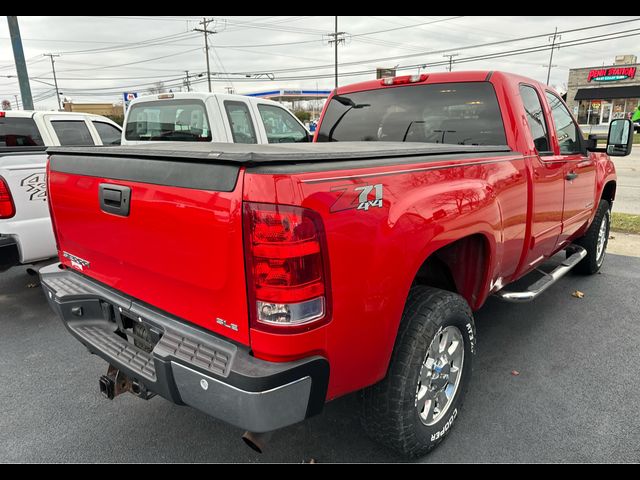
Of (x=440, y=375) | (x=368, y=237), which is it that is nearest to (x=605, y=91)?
(x=440, y=375)

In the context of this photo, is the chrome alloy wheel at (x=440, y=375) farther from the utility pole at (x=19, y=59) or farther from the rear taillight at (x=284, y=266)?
the utility pole at (x=19, y=59)

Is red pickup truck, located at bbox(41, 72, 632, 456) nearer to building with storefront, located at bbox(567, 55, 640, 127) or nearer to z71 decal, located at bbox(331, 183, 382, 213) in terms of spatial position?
z71 decal, located at bbox(331, 183, 382, 213)

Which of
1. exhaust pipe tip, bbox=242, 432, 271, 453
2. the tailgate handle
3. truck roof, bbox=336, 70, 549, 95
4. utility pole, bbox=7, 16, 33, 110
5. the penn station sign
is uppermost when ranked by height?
the penn station sign

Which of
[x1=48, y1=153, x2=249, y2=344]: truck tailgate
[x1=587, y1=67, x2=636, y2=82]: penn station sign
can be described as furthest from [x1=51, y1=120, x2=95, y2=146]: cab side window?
[x1=587, y1=67, x2=636, y2=82]: penn station sign

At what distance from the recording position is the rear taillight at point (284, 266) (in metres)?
1.59

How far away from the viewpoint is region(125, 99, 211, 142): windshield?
22.3 feet

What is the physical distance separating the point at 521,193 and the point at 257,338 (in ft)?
6.95

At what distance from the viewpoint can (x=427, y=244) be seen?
6.85 feet

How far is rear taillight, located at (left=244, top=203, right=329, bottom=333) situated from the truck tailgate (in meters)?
0.05

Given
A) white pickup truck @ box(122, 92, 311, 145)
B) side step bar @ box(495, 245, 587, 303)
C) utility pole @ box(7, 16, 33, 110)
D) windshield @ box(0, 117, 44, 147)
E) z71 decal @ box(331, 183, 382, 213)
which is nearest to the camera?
z71 decal @ box(331, 183, 382, 213)

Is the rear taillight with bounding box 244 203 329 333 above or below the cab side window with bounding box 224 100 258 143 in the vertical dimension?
below

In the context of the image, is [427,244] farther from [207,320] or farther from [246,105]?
[246,105]

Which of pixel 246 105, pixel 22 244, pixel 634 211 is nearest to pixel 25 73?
pixel 246 105

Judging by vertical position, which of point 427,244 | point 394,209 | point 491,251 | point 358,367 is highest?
point 394,209
